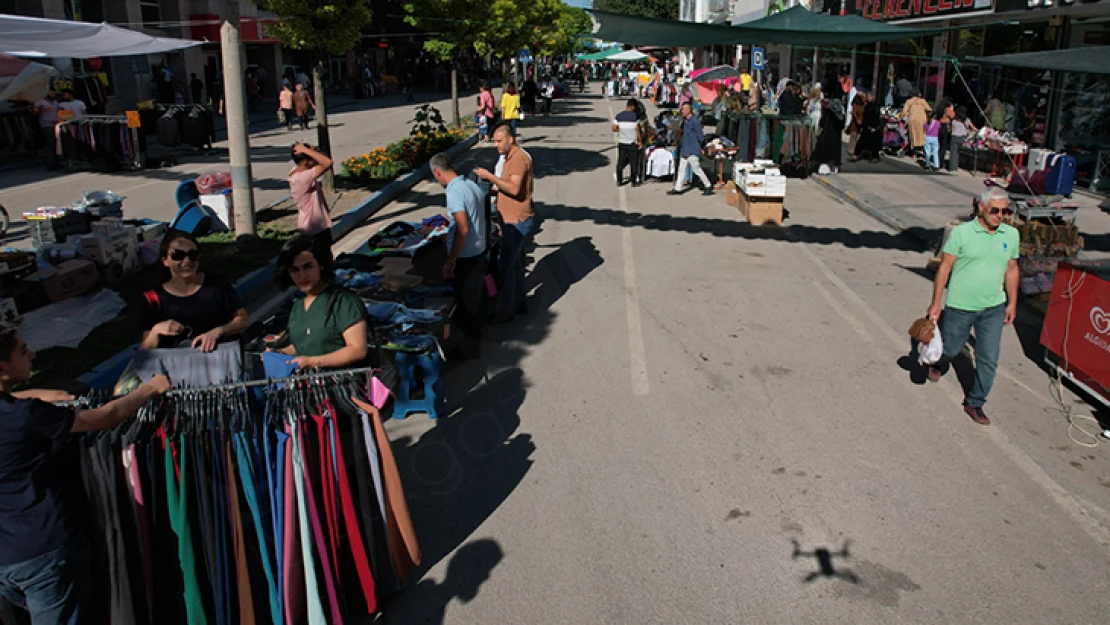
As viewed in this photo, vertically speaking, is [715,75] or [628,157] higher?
[715,75]

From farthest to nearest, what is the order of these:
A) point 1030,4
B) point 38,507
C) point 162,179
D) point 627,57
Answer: point 627,57, point 162,179, point 1030,4, point 38,507

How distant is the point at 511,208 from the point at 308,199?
2361 millimetres

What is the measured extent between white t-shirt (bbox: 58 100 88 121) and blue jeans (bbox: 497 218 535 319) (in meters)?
15.2

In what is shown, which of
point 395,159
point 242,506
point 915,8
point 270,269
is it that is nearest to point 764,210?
point 270,269

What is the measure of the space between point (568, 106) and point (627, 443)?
41.8 metres

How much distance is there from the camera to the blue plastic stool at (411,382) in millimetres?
6309

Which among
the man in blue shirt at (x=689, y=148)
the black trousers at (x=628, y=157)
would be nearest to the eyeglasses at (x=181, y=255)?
the man in blue shirt at (x=689, y=148)

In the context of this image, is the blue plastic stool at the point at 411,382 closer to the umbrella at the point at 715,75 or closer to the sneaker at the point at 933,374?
the sneaker at the point at 933,374

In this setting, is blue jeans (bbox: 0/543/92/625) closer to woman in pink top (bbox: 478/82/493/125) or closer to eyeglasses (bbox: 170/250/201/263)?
eyeglasses (bbox: 170/250/201/263)

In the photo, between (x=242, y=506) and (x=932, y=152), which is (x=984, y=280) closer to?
(x=242, y=506)

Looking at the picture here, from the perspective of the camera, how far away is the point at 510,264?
8266 mm

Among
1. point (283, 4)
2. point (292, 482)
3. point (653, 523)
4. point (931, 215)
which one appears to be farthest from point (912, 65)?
point (292, 482)

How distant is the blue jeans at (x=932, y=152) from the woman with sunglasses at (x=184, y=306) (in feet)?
59.7

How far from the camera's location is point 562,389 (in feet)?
22.8
